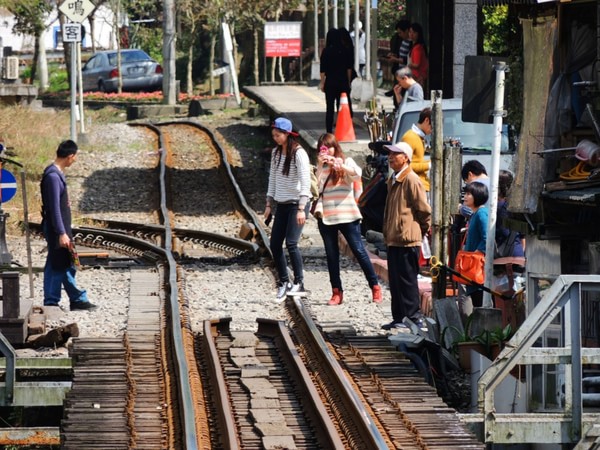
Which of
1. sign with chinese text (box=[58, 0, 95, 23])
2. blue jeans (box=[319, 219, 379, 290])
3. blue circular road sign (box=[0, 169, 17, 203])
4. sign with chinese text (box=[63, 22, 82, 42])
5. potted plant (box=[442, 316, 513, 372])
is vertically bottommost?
potted plant (box=[442, 316, 513, 372])

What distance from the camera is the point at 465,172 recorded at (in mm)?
13188

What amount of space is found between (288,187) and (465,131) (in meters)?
4.15

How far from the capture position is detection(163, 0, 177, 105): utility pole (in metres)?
40.8

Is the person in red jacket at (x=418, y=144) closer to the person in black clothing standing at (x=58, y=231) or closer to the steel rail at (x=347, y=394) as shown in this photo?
the steel rail at (x=347, y=394)

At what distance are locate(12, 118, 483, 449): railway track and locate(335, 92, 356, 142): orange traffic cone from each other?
9030mm

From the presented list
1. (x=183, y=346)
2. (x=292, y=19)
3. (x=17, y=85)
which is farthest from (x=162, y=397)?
(x=292, y=19)

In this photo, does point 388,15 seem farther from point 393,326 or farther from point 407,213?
point 393,326

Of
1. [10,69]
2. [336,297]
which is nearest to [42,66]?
[10,69]

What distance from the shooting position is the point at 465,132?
17.0 metres

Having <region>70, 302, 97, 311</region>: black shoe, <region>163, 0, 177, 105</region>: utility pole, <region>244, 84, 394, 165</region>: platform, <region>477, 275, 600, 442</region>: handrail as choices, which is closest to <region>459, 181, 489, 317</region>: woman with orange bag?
<region>477, 275, 600, 442</region>: handrail

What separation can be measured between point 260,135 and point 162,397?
2177cm

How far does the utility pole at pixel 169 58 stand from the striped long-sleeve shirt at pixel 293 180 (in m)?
27.6

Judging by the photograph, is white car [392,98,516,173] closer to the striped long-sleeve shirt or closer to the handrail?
the striped long-sleeve shirt

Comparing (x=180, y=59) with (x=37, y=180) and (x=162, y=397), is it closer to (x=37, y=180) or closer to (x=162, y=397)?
(x=37, y=180)
